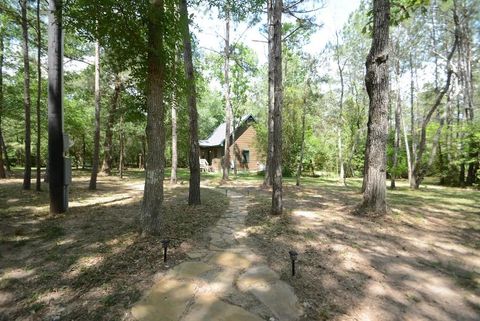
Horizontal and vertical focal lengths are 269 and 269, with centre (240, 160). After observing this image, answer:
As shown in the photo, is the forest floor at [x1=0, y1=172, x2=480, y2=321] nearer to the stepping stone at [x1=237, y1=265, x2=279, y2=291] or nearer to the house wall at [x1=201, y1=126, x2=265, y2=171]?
the stepping stone at [x1=237, y1=265, x2=279, y2=291]

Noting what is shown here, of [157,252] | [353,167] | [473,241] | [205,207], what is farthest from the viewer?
[353,167]

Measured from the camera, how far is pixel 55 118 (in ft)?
22.7

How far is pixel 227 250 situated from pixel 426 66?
2476 cm

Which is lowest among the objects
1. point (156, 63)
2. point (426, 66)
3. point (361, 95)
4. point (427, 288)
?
point (427, 288)

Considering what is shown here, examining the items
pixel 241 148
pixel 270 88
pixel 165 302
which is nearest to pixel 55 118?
pixel 165 302

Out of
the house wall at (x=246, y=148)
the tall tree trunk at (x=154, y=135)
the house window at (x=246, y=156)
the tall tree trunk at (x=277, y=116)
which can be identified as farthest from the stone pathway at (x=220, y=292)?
the house window at (x=246, y=156)

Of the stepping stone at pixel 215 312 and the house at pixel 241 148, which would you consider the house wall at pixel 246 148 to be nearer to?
the house at pixel 241 148

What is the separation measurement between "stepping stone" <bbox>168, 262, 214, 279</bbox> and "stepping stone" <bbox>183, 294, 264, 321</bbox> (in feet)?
2.02

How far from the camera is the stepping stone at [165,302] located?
9.59 feet

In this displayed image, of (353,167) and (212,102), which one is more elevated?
(212,102)

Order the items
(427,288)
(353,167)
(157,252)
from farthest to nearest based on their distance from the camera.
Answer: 1. (353,167)
2. (157,252)
3. (427,288)

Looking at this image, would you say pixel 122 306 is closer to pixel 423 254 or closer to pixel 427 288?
pixel 427 288

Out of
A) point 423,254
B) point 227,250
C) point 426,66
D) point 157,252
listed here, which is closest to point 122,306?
point 157,252

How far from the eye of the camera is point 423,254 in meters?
4.75
